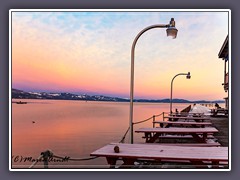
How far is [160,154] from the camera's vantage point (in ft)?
13.1

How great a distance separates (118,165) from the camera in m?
4.40

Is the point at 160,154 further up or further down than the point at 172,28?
further down

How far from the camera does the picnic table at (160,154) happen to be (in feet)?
12.8

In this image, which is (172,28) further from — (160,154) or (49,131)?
(49,131)

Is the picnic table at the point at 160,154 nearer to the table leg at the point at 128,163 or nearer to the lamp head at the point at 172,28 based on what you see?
the table leg at the point at 128,163

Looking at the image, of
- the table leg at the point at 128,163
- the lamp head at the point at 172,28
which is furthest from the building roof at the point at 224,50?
the table leg at the point at 128,163

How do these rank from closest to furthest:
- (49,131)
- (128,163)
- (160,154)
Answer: (160,154)
(128,163)
(49,131)

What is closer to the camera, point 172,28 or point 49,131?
point 172,28

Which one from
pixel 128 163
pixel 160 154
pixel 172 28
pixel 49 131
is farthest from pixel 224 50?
pixel 49 131

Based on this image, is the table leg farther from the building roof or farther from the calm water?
the building roof

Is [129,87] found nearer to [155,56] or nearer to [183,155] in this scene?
[155,56]

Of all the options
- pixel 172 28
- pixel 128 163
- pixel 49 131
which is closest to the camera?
pixel 128 163

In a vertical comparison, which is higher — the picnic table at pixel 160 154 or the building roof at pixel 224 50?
the building roof at pixel 224 50

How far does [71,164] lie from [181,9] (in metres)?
2.53
